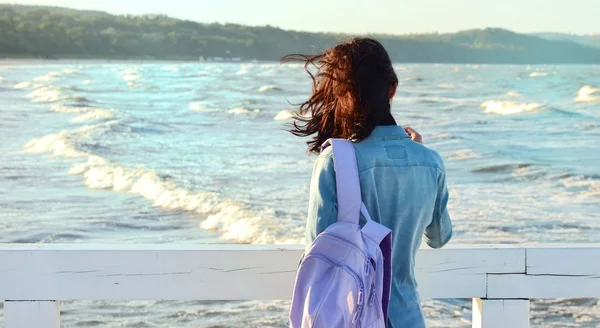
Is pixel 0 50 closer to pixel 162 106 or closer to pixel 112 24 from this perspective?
pixel 112 24

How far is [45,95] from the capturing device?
87.0 ft

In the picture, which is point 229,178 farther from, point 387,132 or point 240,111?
point 240,111

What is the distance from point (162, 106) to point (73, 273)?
2457cm

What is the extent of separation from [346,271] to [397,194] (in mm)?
184

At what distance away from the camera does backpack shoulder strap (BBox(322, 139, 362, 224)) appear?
119cm

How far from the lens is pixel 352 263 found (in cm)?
115

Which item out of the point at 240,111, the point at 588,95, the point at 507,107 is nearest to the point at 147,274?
the point at 240,111

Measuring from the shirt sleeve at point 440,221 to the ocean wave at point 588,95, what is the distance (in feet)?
87.8

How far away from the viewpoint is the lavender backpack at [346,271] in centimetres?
115

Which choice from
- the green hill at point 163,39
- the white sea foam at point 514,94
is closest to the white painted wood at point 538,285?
the green hill at point 163,39

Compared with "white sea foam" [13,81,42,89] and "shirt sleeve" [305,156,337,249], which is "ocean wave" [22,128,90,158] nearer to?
"shirt sleeve" [305,156,337,249]

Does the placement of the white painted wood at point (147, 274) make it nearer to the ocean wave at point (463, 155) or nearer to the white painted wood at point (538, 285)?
the white painted wood at point (538, 285)

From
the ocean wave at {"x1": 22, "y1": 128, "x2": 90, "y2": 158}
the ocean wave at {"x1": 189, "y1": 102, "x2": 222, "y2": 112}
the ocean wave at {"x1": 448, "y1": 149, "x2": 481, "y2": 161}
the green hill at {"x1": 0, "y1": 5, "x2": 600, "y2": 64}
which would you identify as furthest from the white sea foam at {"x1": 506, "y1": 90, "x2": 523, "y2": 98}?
the ocean wave at {"x1": 22, "y1": 128, "x2": 90, "y2": 158}

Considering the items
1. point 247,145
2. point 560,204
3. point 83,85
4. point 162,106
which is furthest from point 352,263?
point 83,85
